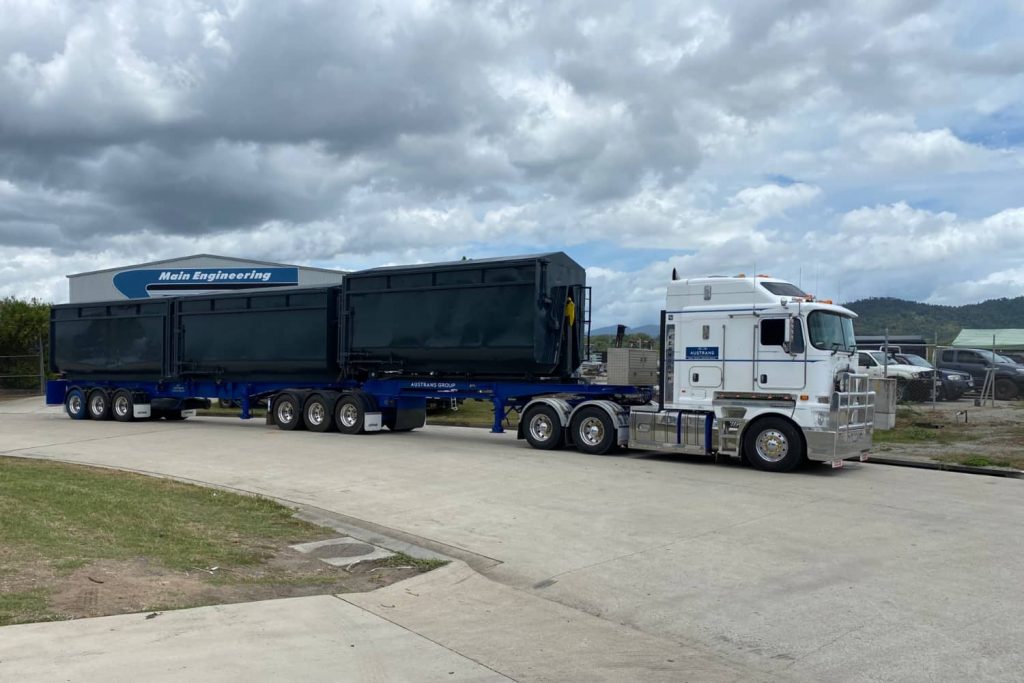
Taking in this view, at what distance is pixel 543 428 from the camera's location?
16.6 meters

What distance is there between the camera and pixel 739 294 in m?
14.3

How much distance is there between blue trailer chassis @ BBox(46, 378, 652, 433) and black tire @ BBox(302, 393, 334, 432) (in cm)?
42

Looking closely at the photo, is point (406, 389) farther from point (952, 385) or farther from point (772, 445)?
point (952, 385)

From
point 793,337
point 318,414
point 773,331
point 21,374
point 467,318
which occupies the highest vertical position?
point 467,318

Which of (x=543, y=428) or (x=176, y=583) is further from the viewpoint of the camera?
(x=543, y=428)

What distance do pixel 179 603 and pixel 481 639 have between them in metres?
2.12

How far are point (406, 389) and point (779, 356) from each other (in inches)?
351

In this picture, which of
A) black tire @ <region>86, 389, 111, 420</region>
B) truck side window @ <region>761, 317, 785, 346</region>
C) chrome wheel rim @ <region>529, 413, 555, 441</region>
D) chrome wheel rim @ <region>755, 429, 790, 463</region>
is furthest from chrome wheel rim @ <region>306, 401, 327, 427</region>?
truck side window @ <region>761, 317, 785, 346</region>

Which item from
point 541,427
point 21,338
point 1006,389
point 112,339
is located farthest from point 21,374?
point 1006,389

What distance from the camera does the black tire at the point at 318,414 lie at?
65.2 feet

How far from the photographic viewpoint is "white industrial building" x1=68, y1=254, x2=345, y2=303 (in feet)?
131

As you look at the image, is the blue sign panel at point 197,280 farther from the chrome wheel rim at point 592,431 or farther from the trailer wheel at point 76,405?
the chrome wheel rim at point 592,431

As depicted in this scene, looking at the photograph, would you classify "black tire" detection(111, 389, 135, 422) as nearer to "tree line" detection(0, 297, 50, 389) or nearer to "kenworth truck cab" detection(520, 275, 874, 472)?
"kenworth truck cab" detection(520, 275, 874, 472)

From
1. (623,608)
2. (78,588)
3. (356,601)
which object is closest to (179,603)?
(78,588)
